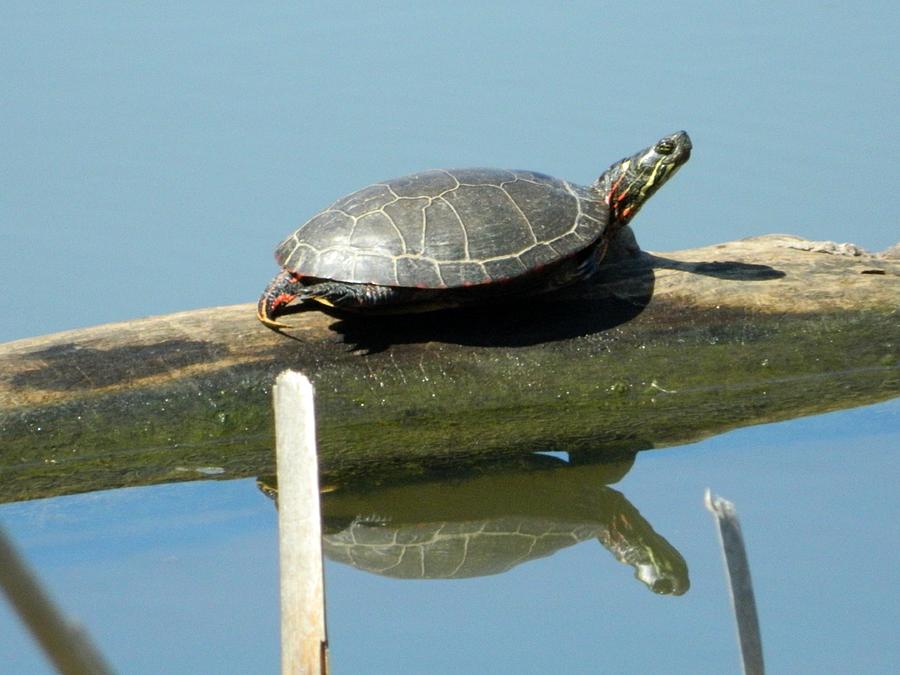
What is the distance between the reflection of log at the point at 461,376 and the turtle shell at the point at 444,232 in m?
0.24

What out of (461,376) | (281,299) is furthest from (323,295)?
(461,376)

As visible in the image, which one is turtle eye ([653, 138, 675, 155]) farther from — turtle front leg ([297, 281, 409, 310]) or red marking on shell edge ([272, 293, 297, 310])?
red marking on shell edge ([272, 293, 297, 310])

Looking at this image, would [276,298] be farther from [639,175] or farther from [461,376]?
[639,175]

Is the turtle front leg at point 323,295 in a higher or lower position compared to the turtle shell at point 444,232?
lower

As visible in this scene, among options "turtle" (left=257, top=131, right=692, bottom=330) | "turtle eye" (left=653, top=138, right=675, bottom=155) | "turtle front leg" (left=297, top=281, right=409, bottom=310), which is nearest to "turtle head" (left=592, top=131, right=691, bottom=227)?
"turtle eye" (left=653, top=138, right=675, bottom=155)

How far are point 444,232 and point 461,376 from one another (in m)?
0.49

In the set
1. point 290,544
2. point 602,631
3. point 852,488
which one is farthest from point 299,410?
point 852,488

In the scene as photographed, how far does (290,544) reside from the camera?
1.34 metres

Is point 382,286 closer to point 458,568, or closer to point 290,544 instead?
point 458,568

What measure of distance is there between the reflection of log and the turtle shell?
0.24m

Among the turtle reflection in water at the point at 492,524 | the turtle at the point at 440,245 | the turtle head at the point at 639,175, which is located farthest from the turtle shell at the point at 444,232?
the turtle reflection in water at the point at 492,524

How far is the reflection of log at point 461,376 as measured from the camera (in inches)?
147

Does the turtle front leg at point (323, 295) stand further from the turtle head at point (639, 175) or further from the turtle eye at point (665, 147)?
the turtle eye at point (665, 147)

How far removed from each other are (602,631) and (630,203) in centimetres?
196
